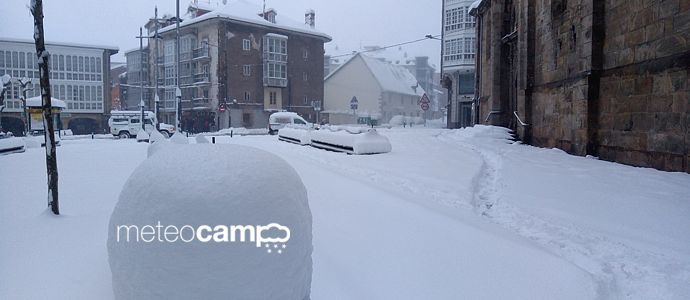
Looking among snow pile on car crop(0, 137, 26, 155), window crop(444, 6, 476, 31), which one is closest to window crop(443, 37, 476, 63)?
window crop(444, 6, 476, 31)

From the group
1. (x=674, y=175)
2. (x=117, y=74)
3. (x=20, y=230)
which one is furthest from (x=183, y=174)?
(x=117, y=74)

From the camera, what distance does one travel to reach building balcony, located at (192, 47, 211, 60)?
44219 millimetres

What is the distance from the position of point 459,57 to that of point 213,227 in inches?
1551

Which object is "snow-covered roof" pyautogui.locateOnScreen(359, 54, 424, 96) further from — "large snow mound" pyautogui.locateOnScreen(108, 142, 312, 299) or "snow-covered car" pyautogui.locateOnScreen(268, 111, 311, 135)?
"large snow mound" pyautogui.locateOnScreen(108, 142, 312, 299)

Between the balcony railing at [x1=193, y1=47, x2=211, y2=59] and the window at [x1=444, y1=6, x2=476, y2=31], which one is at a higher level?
the window at [x1=444, y1=6, x2=476, y2=31]

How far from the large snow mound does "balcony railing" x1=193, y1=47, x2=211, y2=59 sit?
44.2m

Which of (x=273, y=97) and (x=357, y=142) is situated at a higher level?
(x=273, y=97)

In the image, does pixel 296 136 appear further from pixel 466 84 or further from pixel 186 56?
pixel 186 56

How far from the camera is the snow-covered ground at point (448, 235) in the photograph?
3.66 metres

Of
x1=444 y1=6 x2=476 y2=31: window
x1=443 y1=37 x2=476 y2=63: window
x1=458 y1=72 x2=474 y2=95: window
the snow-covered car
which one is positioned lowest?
the snow-covered car

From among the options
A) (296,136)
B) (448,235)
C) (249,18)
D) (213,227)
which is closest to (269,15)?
(249,18)

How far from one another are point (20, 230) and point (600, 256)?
18.7 ft

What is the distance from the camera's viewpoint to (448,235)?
16.3 feet

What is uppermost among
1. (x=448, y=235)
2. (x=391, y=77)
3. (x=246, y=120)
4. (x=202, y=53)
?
(x=202, y=53)
